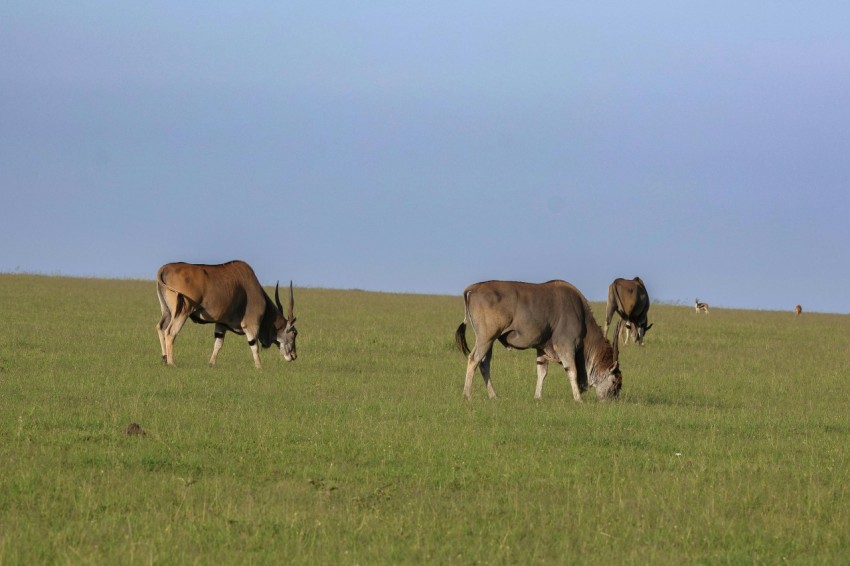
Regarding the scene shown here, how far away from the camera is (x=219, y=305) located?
1980 centimetres

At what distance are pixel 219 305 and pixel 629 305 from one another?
1221 cm

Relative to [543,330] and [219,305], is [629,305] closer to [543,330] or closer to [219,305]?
[219,305]

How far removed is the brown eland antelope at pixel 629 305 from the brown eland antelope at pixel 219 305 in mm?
10356

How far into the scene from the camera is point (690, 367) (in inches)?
912

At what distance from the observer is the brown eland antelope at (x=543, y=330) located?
51.4ft

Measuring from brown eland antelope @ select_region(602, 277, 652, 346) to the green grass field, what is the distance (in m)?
8.27

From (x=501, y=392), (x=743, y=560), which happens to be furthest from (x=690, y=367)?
(x=743, y=560)

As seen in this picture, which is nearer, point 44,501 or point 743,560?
point 743,560

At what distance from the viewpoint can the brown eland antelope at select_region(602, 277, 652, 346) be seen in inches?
1129

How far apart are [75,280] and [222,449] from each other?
1841 inches

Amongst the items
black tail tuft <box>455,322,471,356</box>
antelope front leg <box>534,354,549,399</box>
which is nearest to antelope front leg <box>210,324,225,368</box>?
black tail tuft <box>455,322,471,356</box>

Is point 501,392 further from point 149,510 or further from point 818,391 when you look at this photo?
point 149,510

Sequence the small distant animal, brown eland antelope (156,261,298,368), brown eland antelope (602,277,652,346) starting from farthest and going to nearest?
brown eland antelope (602,277,652,346) < brown eland antelope (156,261,298,368) < the small distant animal

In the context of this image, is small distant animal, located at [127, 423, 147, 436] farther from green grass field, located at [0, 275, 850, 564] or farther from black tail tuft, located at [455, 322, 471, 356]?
black tail tuft, located at [455, 322, 471, 356]
